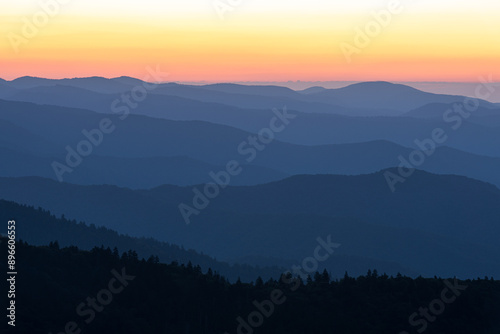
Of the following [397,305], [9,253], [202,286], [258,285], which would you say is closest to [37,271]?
[9,253]

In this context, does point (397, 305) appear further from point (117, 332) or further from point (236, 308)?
point (117, 332)

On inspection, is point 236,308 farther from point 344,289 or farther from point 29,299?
point 29,299

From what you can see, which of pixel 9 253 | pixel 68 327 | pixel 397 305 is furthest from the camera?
pixel 397 305

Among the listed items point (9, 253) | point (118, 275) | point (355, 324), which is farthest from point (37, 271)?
point (355, 324)

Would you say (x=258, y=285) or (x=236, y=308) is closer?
(x=236, y=308)

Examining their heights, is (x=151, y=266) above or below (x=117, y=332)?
above

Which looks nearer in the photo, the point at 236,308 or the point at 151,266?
the point at 236,308

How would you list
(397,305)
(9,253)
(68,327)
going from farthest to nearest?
(397,305) → (9,253) → (68,327)
